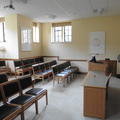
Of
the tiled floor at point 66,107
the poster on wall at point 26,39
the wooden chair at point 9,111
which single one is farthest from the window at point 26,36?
the wooden chair at point 9,111

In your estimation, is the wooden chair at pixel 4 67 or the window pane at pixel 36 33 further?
the window pane at pixel 36 33

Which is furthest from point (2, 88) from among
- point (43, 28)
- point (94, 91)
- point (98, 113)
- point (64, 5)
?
point (43, 28)

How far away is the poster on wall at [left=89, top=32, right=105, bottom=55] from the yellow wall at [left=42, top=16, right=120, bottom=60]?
0.19 meters

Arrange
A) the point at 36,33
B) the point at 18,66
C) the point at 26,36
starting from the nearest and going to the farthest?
the point at 18,66
the point at 26,36
the point at 36,33

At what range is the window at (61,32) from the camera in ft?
25.0

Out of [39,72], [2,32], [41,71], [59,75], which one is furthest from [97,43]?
[2,32]

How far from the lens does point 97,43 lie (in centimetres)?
691

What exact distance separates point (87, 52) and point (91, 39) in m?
0.72

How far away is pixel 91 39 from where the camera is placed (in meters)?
7.01

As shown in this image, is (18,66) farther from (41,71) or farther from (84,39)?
(84,39)

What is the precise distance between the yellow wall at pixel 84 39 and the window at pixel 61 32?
0.25 m

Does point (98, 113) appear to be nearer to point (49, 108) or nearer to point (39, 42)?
point (49, 108)

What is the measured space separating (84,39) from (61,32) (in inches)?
57.9

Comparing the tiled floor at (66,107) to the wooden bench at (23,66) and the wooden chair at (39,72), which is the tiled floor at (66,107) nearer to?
the wooden chair at (39,72)
